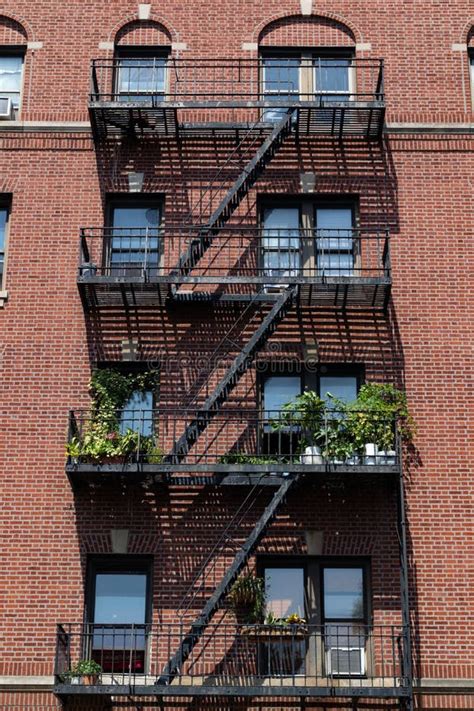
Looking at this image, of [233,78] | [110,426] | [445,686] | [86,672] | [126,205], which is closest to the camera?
[86,672]

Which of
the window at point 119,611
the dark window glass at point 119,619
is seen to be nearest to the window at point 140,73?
the window at point 119,611

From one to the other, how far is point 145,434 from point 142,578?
237 centimetres

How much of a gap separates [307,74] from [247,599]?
33.2ft

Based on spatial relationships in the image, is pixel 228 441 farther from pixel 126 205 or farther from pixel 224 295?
pixel 126 205

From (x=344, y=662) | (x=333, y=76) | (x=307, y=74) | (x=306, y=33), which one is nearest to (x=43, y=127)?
(x=307, y=74)

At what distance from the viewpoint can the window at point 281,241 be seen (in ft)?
71.8

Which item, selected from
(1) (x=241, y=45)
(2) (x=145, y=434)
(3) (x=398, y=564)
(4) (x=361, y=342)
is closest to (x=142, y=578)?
(2) (x=145, y=434)

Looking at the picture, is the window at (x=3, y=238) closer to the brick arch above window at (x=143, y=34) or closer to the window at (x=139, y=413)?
the window at (x=139, y=413)

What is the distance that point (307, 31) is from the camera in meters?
24.0

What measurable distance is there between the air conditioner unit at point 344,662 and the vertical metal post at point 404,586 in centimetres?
71

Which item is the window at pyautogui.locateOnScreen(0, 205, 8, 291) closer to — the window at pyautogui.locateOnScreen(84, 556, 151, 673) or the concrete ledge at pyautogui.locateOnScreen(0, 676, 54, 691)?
the window at pyautogui.locateOnScreen(84, 556, 151, 673)

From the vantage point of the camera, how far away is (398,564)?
65.2ft

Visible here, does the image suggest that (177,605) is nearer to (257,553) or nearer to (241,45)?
(257,553)

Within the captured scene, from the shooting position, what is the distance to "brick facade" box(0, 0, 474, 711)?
1977 centimetres
